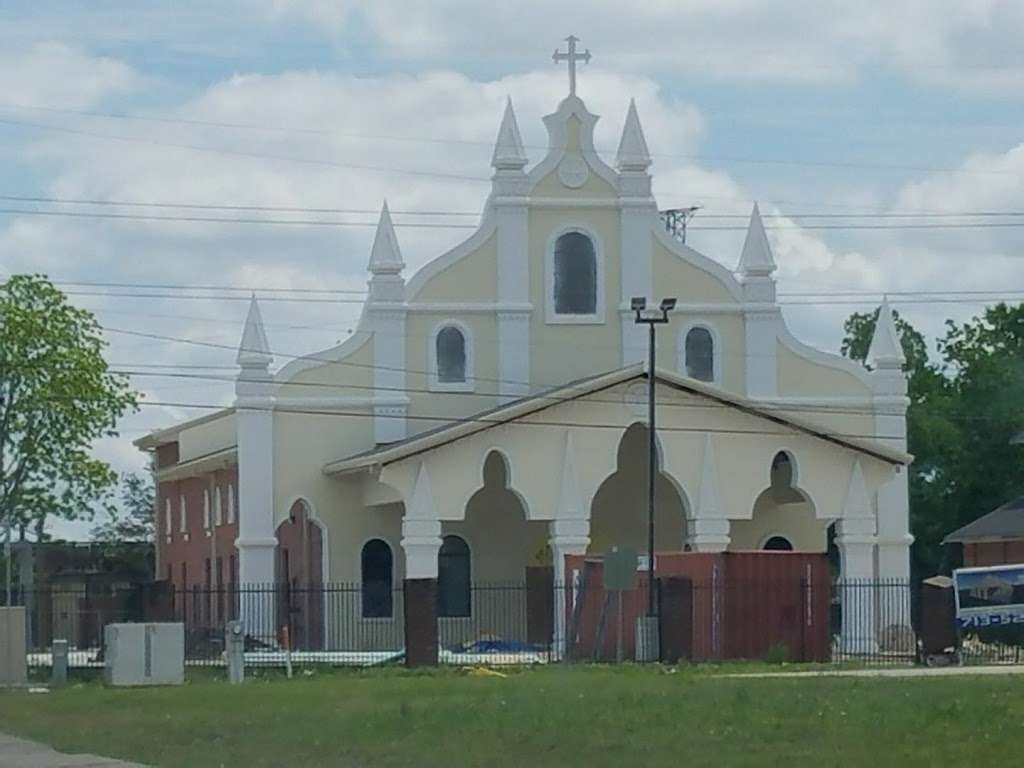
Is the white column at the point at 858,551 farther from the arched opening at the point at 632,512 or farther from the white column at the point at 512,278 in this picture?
the white column at the point at 512,278

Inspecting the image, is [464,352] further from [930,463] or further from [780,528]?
[930,463]

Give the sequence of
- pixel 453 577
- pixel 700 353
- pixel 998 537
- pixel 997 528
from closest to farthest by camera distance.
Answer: pixel 453 577 → pixel 700 353 → pixel 998 537 → pixel 997 528

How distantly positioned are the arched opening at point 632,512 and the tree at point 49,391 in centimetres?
1439

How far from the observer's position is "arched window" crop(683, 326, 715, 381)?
63.6 m

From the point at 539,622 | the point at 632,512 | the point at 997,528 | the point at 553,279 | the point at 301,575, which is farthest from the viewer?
the point at 997,528

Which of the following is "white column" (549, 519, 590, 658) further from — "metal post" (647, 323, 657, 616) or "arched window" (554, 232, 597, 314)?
"arched window" (554, 232, 597, 314)

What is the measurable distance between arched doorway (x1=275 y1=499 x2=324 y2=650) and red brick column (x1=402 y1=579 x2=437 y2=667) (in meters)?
10.1

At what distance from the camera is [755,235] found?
211 feet

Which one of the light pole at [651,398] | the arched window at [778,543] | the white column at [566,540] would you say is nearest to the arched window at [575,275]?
the light pole at [651,398]

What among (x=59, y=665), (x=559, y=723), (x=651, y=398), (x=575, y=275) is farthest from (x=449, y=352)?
(x=559, y=723)

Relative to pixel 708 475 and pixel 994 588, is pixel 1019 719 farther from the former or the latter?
pixel 708 475

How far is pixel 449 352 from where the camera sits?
62719mm

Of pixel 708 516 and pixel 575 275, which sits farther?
pixel 575 275

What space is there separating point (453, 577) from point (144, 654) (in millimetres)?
23015
